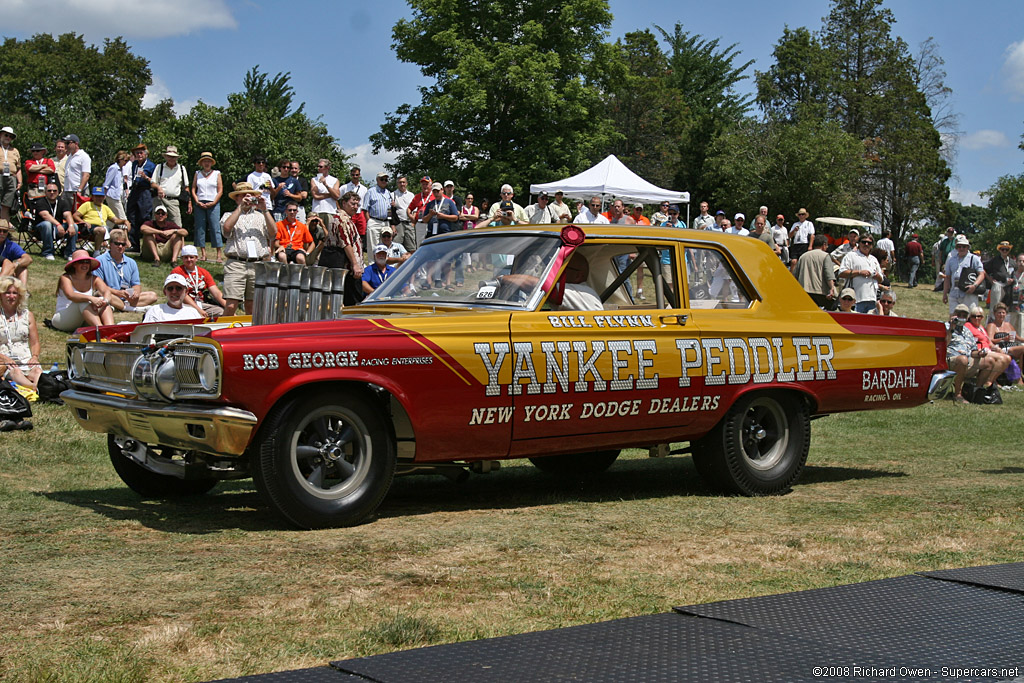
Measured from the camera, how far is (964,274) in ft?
59.5

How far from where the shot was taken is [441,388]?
6.19 meters

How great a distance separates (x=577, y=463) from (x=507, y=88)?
39389mm

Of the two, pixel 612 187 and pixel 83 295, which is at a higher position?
pixel 612 187

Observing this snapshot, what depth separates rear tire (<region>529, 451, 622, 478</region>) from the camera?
854 centimetres

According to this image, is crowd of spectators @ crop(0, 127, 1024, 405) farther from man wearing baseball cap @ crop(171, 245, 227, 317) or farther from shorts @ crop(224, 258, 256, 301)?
man wearing baseball cap @ crop(171, 245, 227, 317)

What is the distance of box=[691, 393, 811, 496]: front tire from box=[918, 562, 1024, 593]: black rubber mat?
7.46ft

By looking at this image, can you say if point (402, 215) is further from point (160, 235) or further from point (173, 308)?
point (173, 308)

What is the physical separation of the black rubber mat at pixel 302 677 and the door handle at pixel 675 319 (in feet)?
13.1

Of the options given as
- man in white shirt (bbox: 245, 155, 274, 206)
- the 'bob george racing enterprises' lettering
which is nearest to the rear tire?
the 'bob george racing enterprises' lettering

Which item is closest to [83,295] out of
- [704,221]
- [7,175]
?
[7,175]

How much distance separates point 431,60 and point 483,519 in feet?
147

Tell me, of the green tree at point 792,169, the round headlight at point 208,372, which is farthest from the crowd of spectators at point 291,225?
the green tree at point 792,169

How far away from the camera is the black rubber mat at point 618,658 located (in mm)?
3547

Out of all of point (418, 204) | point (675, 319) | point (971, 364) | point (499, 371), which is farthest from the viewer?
point (418, 204)
